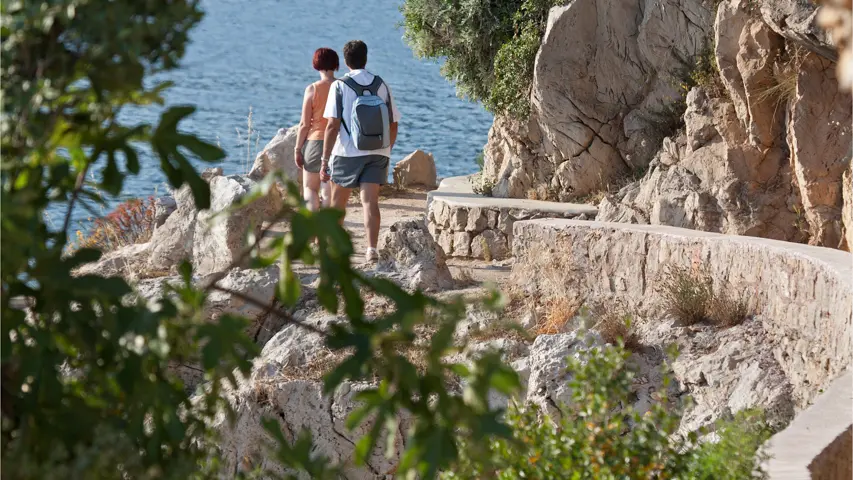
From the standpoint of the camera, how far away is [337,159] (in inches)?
322

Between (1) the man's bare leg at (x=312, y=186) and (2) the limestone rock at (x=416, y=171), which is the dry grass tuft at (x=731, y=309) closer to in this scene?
(1) the man's bare leg at (x=312, y=186)

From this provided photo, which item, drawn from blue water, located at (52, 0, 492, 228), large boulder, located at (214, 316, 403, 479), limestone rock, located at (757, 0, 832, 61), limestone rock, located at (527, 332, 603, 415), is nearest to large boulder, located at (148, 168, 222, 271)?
large boulder, located at (214, 316, 403, 479)

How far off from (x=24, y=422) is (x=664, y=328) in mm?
5514

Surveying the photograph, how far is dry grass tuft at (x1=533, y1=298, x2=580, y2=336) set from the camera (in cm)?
750

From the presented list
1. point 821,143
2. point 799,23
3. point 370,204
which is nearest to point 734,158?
point 821,143

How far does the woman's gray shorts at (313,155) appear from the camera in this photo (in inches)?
337

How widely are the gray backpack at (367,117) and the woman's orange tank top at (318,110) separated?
1.58 feet

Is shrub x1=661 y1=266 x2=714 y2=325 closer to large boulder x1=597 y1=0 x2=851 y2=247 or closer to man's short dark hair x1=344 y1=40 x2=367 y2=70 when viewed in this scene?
large boulder x1=597 y1=0 x2=851 y2=247

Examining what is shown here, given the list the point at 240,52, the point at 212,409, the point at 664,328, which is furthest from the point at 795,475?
the point at 240,52

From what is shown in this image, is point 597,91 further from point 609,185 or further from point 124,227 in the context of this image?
point 124,227

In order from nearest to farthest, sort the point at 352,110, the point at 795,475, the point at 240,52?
the point at 795,475, the point at 352,110, the point at 240,52

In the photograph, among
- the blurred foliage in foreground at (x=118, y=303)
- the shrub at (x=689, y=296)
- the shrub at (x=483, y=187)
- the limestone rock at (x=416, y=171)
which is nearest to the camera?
the blurred foliage in foreground at (x=118, y=303)

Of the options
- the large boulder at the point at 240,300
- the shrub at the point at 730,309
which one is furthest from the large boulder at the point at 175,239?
the shrub at the point at 730,309

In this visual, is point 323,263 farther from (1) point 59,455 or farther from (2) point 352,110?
(2) point 352,110
